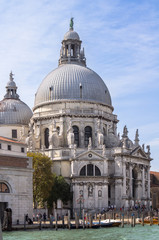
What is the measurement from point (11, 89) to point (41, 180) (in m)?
28.9

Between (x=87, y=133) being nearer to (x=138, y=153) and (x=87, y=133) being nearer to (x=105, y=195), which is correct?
(x=138, y=153)

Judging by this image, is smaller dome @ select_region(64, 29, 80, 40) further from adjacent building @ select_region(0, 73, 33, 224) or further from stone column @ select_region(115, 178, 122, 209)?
adjacent building @ select_region(0, 73, 33, 224)

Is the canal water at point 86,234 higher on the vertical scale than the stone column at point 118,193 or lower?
lower

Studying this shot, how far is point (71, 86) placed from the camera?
8188 cm

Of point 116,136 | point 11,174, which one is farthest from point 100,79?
point 11,174

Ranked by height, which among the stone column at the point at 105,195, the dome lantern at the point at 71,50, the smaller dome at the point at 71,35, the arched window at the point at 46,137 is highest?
the smaller dome at the point at 71,35

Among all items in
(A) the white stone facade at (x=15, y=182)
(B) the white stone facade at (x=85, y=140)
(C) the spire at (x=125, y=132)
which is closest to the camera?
(A) the white stone facade at (x=15, y=182)

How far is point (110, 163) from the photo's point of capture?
75.6 m

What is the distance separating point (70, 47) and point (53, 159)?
71.2 feet

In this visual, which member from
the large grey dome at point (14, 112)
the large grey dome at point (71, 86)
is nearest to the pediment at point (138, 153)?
the large grey dome at point (71, 86)

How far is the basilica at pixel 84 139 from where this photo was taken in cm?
7269

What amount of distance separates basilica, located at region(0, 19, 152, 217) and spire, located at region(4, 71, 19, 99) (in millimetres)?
6050

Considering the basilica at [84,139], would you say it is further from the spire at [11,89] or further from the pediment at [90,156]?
the spire at [11,89]

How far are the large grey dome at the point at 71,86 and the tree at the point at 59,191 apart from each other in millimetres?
15988
